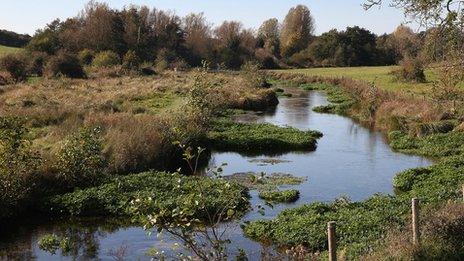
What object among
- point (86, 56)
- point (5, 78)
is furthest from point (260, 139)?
point (86, 56)

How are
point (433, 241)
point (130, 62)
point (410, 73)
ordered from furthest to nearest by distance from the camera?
point (130, 62)
point (410, 73)
point (433, 241)

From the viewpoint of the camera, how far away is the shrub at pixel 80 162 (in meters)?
20.6

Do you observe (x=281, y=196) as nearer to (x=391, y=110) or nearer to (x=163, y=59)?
(x=391, y=110)

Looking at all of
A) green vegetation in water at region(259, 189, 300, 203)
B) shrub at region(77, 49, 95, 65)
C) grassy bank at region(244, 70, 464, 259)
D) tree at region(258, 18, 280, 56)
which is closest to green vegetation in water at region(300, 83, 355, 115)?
grassy bank at region(244, 70, 464, 259)

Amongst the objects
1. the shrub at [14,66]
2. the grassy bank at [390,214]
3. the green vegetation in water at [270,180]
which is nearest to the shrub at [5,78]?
the shrub at [14,66]

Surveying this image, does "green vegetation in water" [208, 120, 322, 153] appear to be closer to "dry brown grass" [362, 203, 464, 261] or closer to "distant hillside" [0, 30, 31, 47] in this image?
"dry brown grass" [362, 203, 464, 261]

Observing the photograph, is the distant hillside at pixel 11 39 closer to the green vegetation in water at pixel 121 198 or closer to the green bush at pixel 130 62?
the green bush at pixel 130 62

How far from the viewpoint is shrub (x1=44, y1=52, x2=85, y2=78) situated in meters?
61.8

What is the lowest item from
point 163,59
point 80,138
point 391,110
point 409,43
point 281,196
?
point 281,196

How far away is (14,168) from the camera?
1889cm

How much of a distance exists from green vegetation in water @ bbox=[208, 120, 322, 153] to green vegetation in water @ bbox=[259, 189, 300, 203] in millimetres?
9794

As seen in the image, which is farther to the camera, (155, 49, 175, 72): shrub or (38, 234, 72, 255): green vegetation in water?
(155, 49, 175, 72): shrub

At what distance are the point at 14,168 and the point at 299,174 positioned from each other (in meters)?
12.3

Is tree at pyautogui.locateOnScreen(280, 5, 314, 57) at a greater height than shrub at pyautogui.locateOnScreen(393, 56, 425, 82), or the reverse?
tree at pyautogui.locateOnScreen(280, 5, 314, 57)
